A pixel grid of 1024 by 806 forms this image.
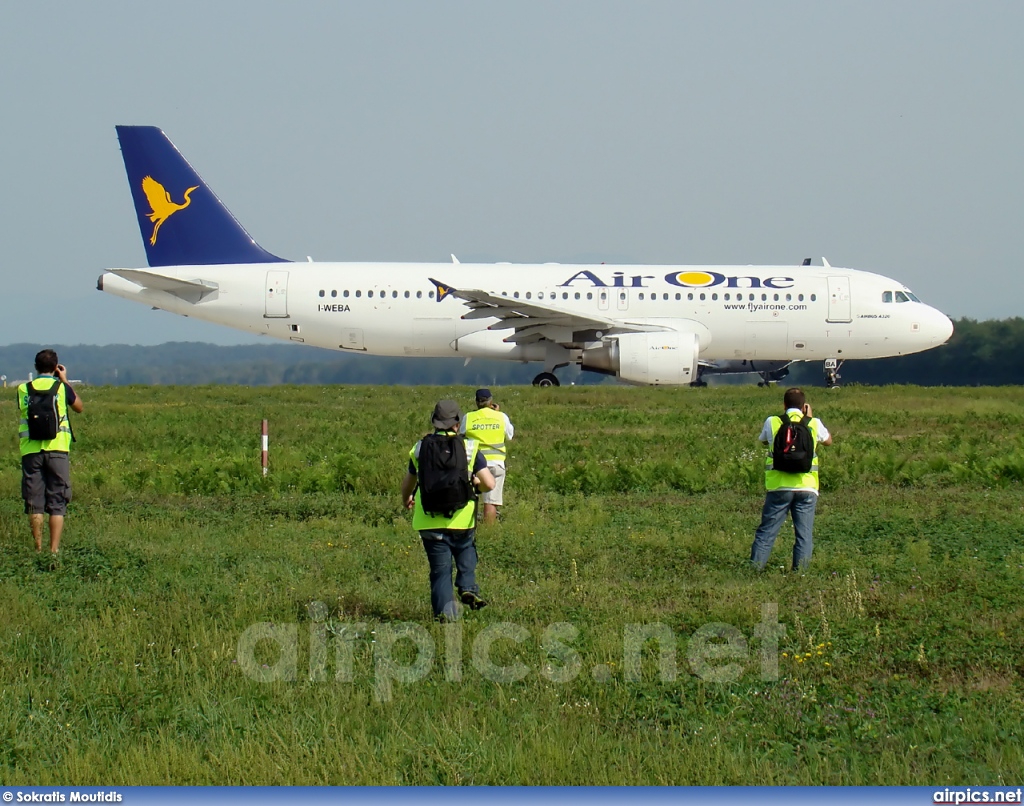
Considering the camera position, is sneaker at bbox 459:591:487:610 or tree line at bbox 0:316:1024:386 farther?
tree line at bbox 0:316:1024:386

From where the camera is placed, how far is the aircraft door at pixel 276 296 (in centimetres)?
3531

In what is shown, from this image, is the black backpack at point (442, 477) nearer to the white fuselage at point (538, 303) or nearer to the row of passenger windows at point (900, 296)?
the white fuselage at point (538, 303)

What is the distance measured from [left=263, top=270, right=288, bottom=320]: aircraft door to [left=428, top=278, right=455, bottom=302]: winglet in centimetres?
444

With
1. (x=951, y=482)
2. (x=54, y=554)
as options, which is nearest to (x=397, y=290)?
(x=951, y=482)

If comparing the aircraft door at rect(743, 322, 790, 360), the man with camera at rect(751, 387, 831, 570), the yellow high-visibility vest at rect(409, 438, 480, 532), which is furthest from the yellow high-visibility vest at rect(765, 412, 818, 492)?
the aircraft door at rect(743, 322, 790, 360)

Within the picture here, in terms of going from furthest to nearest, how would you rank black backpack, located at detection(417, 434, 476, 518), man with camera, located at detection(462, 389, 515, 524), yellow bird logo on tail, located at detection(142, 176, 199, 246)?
1. yellow bird logo on tail, located at detection(142, 176, 199, 246)
2. man with camera, located at detection(462, 389, 515, 524)
3. black backpack, located at detection(417, 434, 476, 518)

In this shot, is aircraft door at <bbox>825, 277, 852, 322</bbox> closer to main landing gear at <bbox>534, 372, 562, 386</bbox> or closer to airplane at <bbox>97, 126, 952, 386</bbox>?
airplane at <bbox>97, 126, 952, 386</bbox>

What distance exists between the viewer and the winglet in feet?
110

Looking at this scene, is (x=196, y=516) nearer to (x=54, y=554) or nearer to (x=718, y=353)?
(x=54, y=554)

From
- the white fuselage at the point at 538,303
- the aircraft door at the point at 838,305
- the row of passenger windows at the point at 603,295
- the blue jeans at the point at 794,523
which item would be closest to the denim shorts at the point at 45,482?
the blue jeans at the point at 794,523

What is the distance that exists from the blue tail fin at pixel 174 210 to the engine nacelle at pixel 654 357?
11932 mm

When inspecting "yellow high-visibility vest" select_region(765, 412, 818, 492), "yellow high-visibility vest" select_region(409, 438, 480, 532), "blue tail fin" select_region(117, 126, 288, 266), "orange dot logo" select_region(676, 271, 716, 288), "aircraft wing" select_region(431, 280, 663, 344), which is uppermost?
"blue tail fin" select_region(117, 126, 288, 266)

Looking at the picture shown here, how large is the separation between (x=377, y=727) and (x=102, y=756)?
1.49 metres

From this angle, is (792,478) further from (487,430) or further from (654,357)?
(654,357)
